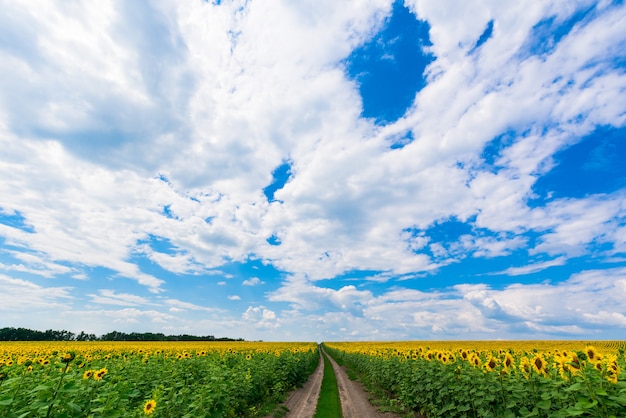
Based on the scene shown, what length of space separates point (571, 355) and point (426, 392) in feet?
25.3

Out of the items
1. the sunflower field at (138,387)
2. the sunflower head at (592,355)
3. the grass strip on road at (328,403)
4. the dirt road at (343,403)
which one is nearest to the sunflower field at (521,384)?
the sunflower head at (592,355)

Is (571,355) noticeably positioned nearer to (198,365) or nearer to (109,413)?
(109,413)

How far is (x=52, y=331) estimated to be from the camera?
82.5m

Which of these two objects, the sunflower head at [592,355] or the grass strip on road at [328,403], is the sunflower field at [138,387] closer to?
the grass strip on road at [328,403]

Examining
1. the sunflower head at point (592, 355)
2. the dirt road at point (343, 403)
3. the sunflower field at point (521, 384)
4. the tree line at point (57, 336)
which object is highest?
the tree line at point (57, 336)

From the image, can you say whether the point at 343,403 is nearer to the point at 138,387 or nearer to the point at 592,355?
the point at 138,387

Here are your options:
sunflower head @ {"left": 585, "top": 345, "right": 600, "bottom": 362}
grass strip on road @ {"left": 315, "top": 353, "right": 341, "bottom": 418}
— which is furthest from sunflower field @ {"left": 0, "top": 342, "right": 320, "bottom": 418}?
sunflower head @ {"left": 585, "top": 345, "right": 600, "bottom": 362}

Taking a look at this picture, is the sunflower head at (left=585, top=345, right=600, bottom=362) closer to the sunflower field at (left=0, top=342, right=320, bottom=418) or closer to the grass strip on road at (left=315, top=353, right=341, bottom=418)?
the sunflower field at (left=0, top=342, right=320, bottom=418)

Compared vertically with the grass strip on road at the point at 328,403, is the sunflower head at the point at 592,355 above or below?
above

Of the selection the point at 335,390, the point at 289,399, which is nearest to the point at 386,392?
the point at 335,390

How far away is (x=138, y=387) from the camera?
404 inches

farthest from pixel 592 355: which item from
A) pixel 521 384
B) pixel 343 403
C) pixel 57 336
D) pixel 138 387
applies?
pixel 57 336

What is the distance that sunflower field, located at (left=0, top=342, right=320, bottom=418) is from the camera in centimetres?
481

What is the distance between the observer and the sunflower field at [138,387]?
481 centimetres
